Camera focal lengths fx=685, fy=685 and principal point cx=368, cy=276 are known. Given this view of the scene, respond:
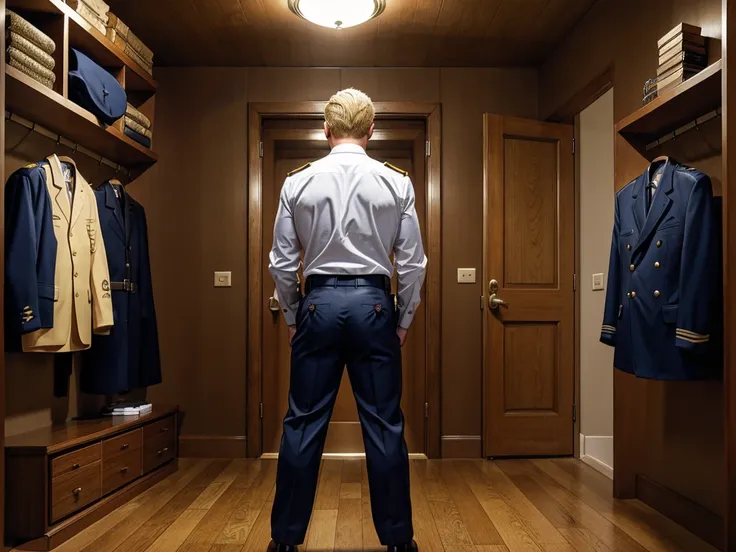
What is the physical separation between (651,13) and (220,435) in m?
3.22

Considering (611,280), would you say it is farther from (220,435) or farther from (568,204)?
(220,435)

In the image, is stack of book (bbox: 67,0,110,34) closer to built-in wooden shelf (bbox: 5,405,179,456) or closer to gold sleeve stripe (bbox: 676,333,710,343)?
built-in wooden shelf (bbox: 5,405,179,456)

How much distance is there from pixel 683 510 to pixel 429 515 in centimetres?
Answer: 101

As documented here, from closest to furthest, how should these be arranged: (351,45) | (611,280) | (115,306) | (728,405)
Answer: (728,405) < (611,280) < (115,306) < (351,45)

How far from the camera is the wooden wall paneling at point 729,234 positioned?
2.08 meters

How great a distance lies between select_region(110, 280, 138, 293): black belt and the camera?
134 inches

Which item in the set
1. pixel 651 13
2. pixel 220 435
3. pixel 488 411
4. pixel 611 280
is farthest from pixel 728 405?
pixel 220 435

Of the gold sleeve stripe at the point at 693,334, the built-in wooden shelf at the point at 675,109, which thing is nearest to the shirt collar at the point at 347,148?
the built-in wooden shelf at the point at 675,109

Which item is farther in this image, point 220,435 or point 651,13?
point 220,435

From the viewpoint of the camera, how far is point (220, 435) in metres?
4.18

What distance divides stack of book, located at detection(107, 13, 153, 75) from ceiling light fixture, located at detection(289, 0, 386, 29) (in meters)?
0.84

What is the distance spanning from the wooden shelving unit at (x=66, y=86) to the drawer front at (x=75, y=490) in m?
1.47

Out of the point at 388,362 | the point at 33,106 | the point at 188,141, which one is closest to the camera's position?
the point at 388,362

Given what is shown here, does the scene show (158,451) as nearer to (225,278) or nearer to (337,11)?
(225,278)
